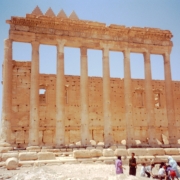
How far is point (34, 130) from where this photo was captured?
2197 cm

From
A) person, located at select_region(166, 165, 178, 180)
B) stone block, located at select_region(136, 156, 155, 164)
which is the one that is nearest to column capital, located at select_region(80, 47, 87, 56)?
stone block, located at select_region(136, 156, 155, 164)

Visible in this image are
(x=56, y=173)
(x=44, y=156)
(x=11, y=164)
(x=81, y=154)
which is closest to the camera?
(x=56, y=173)

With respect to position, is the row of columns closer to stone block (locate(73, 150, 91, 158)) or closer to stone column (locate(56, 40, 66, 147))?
stone column (locate(56, 40, 66, 147))

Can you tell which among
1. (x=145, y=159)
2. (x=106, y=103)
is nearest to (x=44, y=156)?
(x=145, y=159)

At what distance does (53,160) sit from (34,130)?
19.1 ft

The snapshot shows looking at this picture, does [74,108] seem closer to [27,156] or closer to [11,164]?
[27,156]

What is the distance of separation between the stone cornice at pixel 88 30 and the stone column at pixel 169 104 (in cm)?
204

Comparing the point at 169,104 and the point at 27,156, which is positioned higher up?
the point at 169,104

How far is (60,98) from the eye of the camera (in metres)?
23.0

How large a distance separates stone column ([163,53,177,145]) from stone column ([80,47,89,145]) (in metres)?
7.62

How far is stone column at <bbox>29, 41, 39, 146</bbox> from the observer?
2184cm

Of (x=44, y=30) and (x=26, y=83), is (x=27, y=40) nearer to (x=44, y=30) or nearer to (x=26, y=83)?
(x=44, y=30)

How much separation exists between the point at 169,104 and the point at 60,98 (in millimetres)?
9990

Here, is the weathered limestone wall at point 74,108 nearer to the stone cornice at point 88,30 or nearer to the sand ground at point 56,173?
the stone cornice at point 88,30
